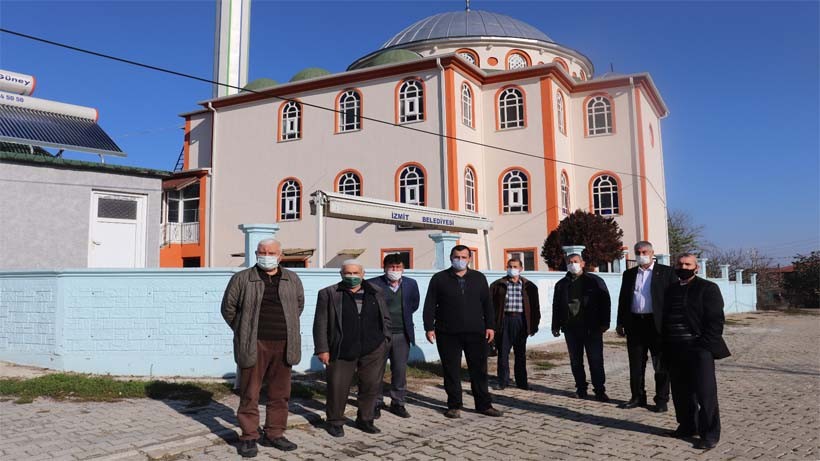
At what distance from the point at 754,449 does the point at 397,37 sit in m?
29.1

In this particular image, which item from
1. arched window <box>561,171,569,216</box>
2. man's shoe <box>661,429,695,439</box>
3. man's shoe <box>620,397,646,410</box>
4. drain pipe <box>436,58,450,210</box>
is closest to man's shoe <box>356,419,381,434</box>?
man's shoe <box>661,429,695,439</box>

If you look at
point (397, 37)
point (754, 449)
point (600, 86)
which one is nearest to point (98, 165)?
point (754, 449)

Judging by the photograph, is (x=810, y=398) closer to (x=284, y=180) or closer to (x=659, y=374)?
(x=659, y=374)

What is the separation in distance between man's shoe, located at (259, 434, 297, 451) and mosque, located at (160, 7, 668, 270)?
51.3 feet

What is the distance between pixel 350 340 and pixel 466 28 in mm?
26072

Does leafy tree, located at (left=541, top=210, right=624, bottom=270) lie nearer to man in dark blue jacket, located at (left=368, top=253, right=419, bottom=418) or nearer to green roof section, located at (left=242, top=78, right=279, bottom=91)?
man in dark blue jacket, located at (left=368, top=253, right=419, bottom=418)

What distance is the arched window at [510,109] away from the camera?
23203mm

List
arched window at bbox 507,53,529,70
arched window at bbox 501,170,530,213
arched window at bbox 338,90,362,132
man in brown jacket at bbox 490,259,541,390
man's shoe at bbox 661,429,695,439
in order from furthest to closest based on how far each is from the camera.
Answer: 1. arched window at bbox 507,53,529,70
2. arched window at bbox 338,90,362,132
3. arched window at bbox 501,170,530,213
4. man in brown jacket at bbox 490,259,541,390
5. man's shoe at bbox 661,429,695,439

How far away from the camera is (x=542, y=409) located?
668 centimetres

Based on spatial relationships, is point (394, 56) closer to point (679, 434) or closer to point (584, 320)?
point (584, 320)

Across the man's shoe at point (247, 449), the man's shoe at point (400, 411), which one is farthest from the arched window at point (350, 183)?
the man's shoe at point (247, 449)

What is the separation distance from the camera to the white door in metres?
13.3

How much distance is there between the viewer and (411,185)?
22.3m

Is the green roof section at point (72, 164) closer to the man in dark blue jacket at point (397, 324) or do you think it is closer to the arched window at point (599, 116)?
the man in dark blue jacket at point (397, 324)
